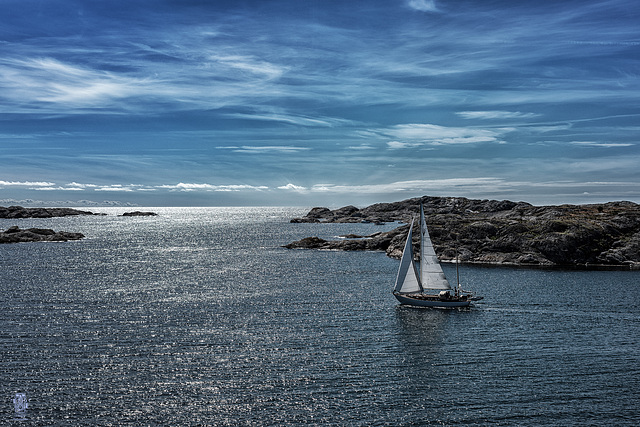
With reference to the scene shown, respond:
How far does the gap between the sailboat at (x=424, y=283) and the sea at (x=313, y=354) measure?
1659 mm

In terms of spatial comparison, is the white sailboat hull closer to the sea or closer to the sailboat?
the sailboat

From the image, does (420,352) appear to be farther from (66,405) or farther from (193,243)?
(193,243)

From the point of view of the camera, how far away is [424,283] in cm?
7488

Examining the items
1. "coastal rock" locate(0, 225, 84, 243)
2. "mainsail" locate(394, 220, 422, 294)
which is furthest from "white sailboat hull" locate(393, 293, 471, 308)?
"coastal rock" locate(0, 225, 84, 243)

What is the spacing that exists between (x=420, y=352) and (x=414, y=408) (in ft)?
43.6

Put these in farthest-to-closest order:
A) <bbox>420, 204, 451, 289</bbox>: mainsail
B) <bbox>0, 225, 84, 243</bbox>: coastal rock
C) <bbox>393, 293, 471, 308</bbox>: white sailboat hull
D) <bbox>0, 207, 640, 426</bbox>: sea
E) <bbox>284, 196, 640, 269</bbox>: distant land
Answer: <bbox>0, 225, 84, 243</bbox>: coastal rock → <bbox>284, 196, 640, 269</bbox>: distant land → <bbox>420, 204, 451, 289</bbox>: mainsail → <bbox>393, 293, 471, 308</bbox>: white sailboat hull → <bbox>0, 207, 640, 426</bbox>: sea

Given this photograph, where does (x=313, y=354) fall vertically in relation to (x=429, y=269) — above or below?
below

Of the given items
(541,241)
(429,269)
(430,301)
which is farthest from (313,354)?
(541,241)

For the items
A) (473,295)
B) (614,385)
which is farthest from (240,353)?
(473,295)

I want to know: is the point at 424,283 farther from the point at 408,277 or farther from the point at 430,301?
the point at 430,301

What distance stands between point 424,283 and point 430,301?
195 inches

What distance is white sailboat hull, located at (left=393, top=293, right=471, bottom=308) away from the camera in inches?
2736

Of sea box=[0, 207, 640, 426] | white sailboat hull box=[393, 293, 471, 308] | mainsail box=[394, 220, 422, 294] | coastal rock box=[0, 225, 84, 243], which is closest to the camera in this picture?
sea box=[0, 207, 640, 426]

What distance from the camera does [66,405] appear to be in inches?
1414
